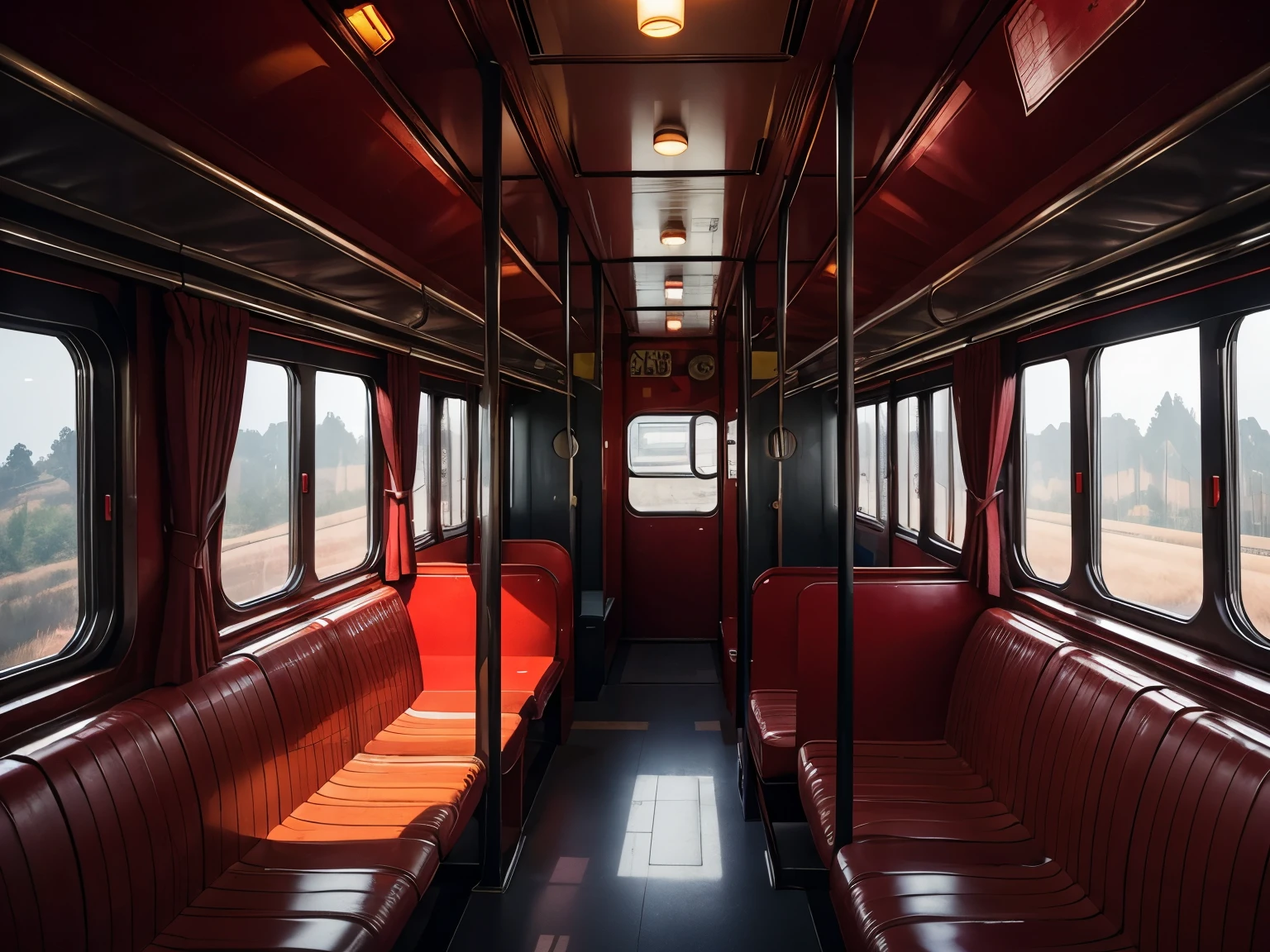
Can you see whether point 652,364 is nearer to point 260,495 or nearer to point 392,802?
point 260,495

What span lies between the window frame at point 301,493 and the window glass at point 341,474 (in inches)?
1.5

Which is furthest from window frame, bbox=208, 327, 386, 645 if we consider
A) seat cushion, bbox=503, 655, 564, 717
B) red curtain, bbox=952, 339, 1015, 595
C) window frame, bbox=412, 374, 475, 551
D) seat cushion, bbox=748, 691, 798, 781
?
red curtain, bbox=952, 339, 1015, 595

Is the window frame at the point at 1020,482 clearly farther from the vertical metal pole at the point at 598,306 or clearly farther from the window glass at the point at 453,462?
the window glass at the point at 453,462

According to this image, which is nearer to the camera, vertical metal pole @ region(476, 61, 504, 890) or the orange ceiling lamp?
the orange ceiling lamp

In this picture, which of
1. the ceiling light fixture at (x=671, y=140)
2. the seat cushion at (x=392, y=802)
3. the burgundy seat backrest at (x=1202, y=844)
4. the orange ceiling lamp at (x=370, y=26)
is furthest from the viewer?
the ceiling light fixture at (x=671, y=140)

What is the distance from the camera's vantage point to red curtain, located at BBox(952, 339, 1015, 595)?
3377mm

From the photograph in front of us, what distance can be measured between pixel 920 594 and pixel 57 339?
3201 mm

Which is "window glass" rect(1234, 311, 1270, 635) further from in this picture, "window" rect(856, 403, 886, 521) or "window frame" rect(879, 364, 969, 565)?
"window" rect(856, 403, 886, 521)

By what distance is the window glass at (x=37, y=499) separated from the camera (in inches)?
77.8

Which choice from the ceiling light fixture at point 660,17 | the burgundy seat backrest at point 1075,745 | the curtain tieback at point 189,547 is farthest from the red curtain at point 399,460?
the burgundy seat backrest at point 1075,745

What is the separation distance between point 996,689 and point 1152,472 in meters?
0.95

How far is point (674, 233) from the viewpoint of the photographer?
4.27 metres

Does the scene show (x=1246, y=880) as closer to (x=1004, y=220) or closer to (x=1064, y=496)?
(x=1064, y=496)

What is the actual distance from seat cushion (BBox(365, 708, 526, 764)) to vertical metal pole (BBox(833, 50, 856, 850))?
5.28 feet
